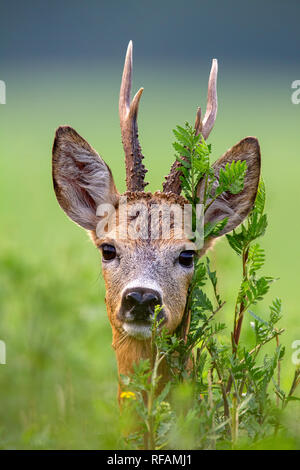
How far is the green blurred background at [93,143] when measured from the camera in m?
7.15

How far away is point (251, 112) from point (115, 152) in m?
5.36

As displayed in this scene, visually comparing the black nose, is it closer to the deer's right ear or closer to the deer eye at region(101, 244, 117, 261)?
the deer eye at region(101, 244, 117, 261)

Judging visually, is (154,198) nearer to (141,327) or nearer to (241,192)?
(241,192)

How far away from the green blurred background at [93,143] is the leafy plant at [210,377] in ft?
0.62

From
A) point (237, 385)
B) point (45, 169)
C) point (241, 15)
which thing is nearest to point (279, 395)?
point (237, 385)

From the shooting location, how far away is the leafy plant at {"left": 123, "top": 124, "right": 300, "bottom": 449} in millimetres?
3855

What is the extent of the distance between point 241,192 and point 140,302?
43.5 inches

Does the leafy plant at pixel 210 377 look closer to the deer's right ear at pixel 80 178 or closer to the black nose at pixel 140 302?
the black nose at pixel 140 302

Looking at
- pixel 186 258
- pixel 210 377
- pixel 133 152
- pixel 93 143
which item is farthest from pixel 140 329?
pixel 93 143

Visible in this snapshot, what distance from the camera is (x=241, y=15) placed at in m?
27.1

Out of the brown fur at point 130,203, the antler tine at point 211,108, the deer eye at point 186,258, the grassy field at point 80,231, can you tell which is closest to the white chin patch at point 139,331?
the brown fur at point 130,203

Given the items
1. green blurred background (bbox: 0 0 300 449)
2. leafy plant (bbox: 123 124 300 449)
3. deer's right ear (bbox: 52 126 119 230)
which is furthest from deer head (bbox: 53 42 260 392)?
green blurred background (bbox: 0 0 300 449)

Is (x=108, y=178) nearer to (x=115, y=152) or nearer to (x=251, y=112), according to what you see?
(x=115, y=152)

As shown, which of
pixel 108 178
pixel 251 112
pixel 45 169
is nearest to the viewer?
pixel 108 178
